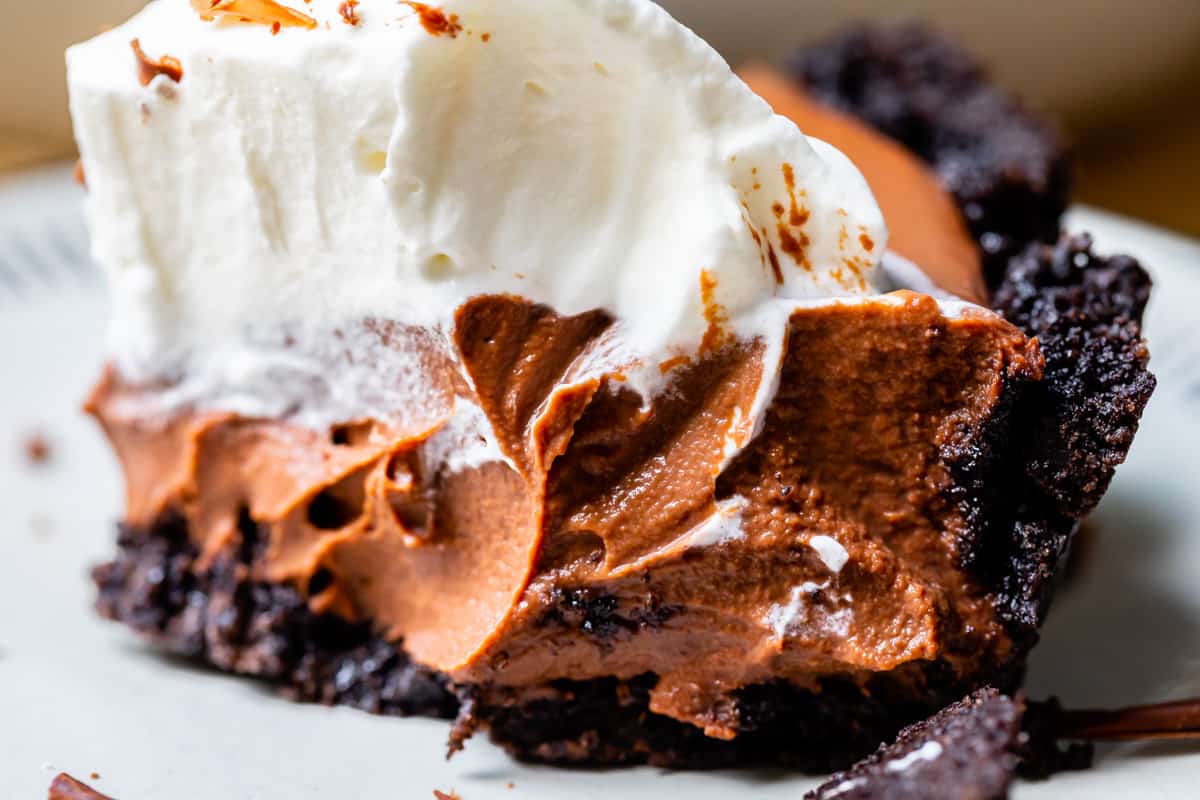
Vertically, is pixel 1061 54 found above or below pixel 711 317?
above

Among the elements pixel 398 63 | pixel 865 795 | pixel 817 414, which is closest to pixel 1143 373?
pixel 817 414

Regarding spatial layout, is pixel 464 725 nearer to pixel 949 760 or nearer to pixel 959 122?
pixel 949 760

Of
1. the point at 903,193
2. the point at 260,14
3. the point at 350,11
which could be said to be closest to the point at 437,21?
the point at 350,11

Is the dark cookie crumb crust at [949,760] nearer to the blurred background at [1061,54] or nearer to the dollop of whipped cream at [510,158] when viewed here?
the dollop of whipped cream at [510,158]

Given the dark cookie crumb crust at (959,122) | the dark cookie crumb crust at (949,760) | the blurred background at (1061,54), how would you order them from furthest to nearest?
the blurred background at (1061,54)
the dark cookie crumb crust at (959,122)
the dark cookie crumb crust at (949,760)

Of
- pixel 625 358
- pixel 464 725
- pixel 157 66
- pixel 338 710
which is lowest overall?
pixel 338 710

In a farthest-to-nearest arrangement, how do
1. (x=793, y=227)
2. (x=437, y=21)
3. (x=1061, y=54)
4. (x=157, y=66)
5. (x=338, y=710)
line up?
(x=1061, y=54) → (x=338, y=710) → (x=157, y=66) → (x=793, y=227) → (x=437, y=21)

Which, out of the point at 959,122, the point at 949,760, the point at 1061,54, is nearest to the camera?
the point at 949,760

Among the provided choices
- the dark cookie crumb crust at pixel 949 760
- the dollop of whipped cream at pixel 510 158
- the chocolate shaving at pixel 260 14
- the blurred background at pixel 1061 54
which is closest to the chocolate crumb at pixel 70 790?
the dollop of whipped cream at pixel 510 158

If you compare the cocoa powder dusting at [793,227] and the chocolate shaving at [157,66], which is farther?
the chocolate shaving at [157,66]
